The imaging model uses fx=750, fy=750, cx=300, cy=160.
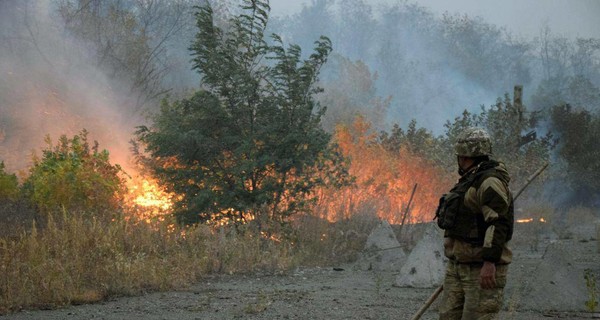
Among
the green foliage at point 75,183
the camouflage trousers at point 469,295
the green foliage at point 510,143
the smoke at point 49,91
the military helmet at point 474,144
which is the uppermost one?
the smoke at point 49,91

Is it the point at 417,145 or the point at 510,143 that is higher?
the point at 417,145

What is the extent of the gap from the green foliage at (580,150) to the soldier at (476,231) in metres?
31.3

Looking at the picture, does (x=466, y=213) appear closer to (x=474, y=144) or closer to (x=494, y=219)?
(x=494, y=219)

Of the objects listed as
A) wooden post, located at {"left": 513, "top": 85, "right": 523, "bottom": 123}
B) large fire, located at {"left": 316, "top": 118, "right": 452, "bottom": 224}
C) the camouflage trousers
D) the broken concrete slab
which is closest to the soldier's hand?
the camouflage trousers

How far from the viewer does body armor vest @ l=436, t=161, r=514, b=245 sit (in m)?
5.46

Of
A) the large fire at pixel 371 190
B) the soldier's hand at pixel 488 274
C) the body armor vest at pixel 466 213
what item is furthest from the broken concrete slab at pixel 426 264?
the soldier's hand at pixel 488 274

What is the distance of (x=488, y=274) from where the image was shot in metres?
5.30

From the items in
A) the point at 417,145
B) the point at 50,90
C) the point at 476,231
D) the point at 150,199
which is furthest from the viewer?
the point at 50,90

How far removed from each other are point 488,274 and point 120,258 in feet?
22.2

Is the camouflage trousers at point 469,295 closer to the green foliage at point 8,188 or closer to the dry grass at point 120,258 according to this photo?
the dry grass at point 120,258

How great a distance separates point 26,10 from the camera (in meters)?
41.6

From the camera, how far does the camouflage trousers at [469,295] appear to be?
5426 mm

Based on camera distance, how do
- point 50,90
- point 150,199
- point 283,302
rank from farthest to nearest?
point 50,90, point 150,199, point 283,302

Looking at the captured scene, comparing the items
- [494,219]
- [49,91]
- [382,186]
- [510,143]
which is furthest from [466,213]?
[49,91]
